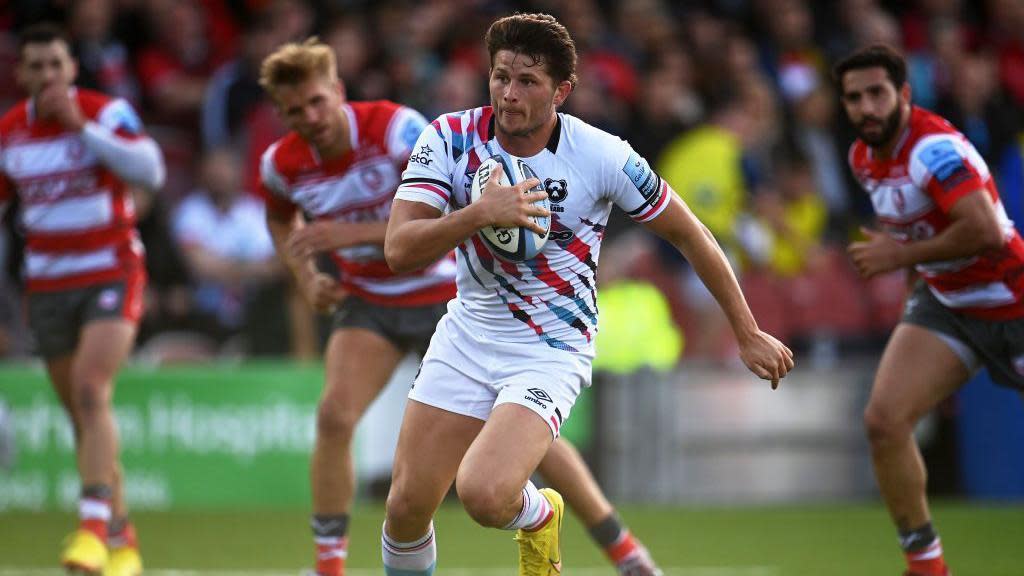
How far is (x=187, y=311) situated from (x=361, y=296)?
231 inches

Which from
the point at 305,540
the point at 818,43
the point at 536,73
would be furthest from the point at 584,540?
the point at 818,43

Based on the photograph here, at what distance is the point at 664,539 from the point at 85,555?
4.16 metres

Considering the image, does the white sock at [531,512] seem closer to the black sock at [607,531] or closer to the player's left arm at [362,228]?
the black sock at [607,531]

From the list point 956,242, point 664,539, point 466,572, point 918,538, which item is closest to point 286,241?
point 466,572

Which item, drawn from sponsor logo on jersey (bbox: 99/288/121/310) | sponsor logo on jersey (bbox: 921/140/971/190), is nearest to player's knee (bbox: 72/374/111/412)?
sponsor logo on jersey (bbox: 99/288/121/310)

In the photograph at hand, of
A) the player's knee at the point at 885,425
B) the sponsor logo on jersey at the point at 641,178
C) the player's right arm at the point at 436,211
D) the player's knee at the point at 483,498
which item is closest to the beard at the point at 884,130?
the player's knee at the point at 885,425

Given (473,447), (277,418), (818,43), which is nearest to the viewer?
(473,447)

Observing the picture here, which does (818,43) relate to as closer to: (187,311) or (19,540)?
(187,311)

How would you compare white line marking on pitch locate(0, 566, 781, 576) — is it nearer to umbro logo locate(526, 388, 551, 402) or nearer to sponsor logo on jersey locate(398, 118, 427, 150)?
sponsor logo on jersey locate(398, 118, 427, 150)

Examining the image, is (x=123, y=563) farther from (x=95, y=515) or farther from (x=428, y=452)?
(x=428, y=452)

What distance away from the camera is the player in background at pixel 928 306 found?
719cm

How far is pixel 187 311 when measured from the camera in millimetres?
13148

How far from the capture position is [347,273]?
Answer: 25.4 feet

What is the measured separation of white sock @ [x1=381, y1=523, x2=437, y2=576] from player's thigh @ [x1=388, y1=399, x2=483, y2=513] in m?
0.19
